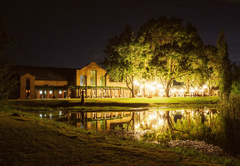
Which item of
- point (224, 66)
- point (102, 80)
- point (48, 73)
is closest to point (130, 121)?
point (224, 66)

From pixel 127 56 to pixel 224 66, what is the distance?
21.5 m

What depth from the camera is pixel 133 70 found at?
3800cm

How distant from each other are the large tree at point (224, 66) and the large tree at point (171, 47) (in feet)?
21.1

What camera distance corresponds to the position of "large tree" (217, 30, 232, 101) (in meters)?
39.2

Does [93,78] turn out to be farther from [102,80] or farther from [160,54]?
[160,54]

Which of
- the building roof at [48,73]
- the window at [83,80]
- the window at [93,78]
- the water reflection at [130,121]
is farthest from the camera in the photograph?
the window at [93,78]

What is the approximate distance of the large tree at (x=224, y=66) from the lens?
39.2 meters

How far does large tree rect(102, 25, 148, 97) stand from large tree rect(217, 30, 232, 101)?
1702 cm

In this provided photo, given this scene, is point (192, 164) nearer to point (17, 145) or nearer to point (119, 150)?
point (119, 150)

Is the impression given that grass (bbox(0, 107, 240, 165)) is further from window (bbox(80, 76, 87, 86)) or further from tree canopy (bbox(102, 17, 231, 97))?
window (bbox(80, 76, 87, 86))

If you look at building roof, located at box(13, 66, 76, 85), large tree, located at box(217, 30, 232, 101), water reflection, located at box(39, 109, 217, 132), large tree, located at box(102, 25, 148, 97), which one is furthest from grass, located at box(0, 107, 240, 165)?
building roof, located at box(13, 66, 76, 85)

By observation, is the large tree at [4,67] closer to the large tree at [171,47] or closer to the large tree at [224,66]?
the large tree at [171,47]

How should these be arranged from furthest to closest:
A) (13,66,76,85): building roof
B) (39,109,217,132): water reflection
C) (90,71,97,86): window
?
(90,71,97,86): window
(13,66,76,85): building roof
(39,109,217,132): water reflection

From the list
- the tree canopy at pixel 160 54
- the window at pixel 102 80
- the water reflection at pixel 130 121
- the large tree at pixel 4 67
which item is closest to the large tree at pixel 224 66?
the tree canopy at pixel 160 54
